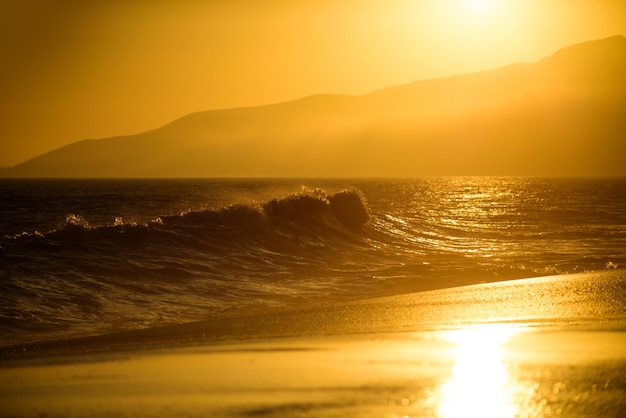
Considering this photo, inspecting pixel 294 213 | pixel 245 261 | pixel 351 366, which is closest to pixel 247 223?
pixel 294 213

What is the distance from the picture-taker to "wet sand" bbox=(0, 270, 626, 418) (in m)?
6.32

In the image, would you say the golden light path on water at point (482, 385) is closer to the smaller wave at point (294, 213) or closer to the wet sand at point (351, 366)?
the wet sand at point (351, 366)

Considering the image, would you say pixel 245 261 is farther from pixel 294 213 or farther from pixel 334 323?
pixel 334 323

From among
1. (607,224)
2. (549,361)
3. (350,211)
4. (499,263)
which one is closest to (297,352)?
(549,361)

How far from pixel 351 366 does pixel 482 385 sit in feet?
4.67

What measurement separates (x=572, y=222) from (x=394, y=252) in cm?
1567

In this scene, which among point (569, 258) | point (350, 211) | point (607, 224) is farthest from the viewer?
point (607, 224)

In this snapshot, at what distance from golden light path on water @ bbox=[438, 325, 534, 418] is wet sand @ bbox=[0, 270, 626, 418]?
2cm

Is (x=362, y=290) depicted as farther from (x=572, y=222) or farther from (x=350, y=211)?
(x=572, y=222)

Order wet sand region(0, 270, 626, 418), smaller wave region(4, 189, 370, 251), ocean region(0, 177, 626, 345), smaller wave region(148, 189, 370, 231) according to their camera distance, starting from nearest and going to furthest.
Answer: wet sand region(0, 270, 626, 418) < ocean region(0, 177, 626, 345) < smaller wave region(4, 189, 370, 251) < smaller wave region(148, 189, 370, 231)

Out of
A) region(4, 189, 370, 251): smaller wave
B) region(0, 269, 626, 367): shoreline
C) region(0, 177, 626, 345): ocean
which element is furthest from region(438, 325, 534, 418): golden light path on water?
region(4, 189, 370, 251): smaller wave

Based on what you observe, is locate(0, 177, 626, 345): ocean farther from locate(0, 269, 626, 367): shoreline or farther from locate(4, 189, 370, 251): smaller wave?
locate(0, 269, 626, 367): shoreline

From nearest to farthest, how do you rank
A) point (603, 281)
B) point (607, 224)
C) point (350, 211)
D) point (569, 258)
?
point (603, 281), point (569, 258), point (350, 211), point (607, 224)

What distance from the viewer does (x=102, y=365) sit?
27.2 feet
